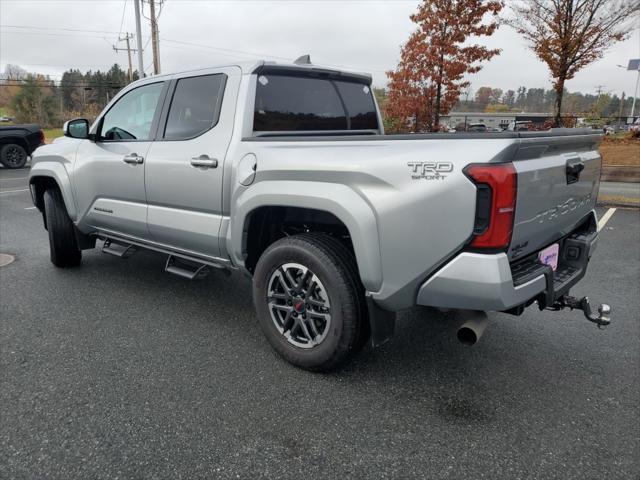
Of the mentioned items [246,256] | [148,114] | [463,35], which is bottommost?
[246,256]

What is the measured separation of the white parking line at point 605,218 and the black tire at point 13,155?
16.6 metres

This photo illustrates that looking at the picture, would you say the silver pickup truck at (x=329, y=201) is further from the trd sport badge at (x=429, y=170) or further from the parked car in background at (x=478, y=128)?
the parked car in background at (x=478, y=128)

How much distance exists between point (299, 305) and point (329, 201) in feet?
2.28

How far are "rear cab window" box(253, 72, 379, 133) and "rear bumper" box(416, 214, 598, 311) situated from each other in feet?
5.43

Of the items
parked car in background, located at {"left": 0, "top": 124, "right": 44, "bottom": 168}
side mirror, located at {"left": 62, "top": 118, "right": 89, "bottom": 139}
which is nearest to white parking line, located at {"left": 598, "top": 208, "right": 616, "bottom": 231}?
side mirror, located at {"left": 62, "top": 118, "right": 89, "bottom": 139}

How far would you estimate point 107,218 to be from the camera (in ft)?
13.8

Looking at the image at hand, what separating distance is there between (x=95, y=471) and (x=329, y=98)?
2910 millimetres

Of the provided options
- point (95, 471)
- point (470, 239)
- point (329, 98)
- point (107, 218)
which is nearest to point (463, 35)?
point (329, 98)

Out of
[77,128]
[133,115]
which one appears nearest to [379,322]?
[133,115]

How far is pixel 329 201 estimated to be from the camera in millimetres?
2537

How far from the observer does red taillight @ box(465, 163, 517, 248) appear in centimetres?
204

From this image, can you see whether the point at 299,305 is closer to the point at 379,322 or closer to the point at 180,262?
the point at 379,322

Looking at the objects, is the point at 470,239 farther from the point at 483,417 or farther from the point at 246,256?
the point at 246,256

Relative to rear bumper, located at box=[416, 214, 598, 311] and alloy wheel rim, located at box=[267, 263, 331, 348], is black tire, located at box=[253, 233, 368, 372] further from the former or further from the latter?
rear bumper, located at box=[416, 214, 598, 311]
